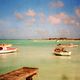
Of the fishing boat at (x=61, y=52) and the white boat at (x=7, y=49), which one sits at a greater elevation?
the white boat at (x=7, y=49)

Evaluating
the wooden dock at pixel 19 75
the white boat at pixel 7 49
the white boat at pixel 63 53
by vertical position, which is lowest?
the wooden dock at pixel 19 75

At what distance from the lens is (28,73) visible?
3074 millimetres

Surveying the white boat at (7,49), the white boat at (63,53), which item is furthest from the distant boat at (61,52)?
the white boat at (7,49)

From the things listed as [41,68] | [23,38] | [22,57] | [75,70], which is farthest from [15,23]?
[75,70]

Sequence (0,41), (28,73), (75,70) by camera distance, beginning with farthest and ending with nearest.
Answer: (0,41), (75,70), (28,73)

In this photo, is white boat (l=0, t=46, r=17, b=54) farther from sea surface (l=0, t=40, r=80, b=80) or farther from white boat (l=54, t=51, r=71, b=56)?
white boat (l=54, t=51, r=71, b=56)

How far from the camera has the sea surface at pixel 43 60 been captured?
11.8ft

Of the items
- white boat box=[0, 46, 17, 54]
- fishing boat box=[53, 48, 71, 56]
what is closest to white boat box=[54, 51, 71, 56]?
fishing boat box=[53, 48, 71, 56]

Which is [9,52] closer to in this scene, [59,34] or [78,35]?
[59,34]

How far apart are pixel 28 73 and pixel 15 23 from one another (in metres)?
0.97

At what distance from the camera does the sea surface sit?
361 centimetres

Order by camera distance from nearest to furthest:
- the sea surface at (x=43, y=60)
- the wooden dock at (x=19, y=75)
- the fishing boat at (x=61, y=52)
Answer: the wooden dock at (x=19, y=75)
the sea surface at (x=43, y=60)
the fishing boat at (x=61, y=52)

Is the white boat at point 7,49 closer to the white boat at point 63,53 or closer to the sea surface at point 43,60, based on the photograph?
the sea surface at point 43,60

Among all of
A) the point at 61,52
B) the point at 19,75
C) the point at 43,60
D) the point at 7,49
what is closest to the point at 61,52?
the point at 61,52
